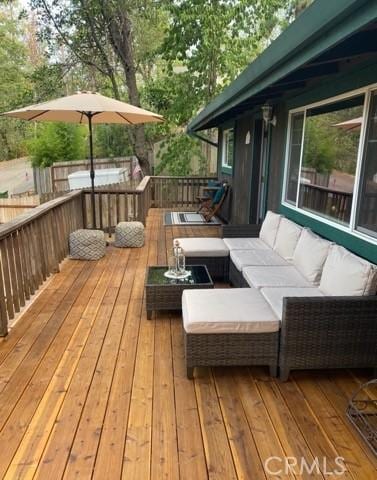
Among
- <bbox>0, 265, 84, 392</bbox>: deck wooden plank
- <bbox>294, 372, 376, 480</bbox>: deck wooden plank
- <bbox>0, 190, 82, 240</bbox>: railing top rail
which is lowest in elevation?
<bbox>0, 265, 84, 392</bbox>: deck wooden plank

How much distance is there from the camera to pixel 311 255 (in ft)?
10.5

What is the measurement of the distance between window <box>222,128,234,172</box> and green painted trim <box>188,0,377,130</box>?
5903 millimetres

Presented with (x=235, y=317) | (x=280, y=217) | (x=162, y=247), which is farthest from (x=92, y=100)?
(x=235, y=317)

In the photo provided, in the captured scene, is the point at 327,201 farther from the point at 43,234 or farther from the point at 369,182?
the point at 43,234

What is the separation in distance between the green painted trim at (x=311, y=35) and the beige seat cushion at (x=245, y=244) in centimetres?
181

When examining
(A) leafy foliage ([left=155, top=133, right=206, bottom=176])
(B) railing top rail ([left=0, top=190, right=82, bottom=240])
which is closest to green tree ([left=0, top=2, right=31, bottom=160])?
(A) leafy foliage ([left=155, top=133, right=206, bottom=176])

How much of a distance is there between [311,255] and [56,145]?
13.4 meters

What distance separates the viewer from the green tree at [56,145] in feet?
47.1

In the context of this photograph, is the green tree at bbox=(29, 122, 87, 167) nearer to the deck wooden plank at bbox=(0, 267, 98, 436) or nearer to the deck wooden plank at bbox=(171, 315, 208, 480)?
the deck wooden plank at bbox=(0, 267, 98, 436)

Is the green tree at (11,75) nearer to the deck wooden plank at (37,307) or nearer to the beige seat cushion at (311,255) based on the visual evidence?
the deck wooden plank at (37,307)

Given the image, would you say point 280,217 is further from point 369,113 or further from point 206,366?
point 206,366

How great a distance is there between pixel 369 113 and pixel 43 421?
313 centimetres

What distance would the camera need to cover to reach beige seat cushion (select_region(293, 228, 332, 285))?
10.1 feet

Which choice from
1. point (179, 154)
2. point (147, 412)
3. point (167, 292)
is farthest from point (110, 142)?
point (147, 412)
